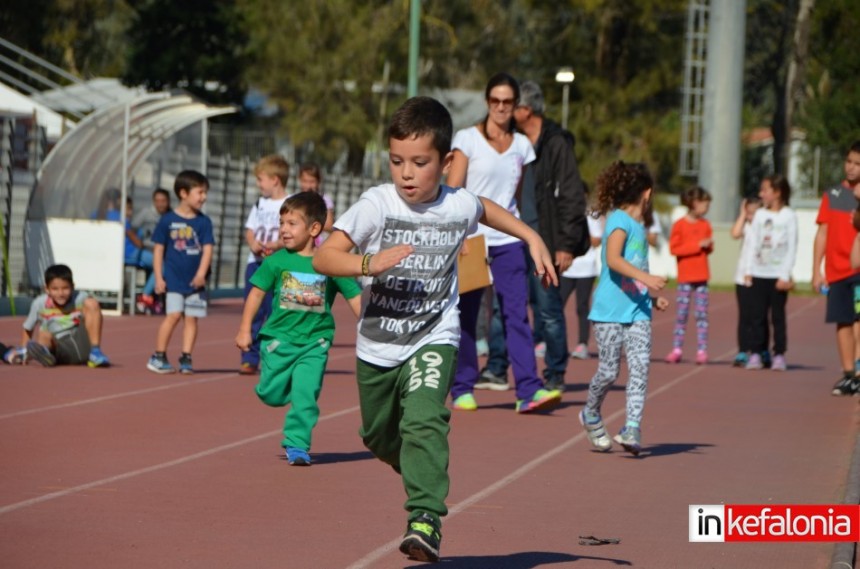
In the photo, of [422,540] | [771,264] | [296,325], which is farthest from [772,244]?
Result: [422,540]

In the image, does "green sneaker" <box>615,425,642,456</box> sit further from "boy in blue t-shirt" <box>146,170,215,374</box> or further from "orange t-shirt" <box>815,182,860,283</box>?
"boy in blue t-shirt" <box>146,170,215,374</box>

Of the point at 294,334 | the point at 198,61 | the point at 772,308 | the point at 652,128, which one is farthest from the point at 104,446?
the point at 652,128

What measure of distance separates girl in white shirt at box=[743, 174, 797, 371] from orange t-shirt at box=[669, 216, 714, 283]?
30.9 inches

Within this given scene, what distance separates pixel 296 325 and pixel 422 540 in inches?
155

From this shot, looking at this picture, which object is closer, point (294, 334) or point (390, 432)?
point (390, 432)

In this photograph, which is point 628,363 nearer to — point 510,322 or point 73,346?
point 510,322

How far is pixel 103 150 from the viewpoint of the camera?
78.4 feet

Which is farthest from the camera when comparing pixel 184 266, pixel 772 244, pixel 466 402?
pixel 772 244

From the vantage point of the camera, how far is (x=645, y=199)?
10.5 m

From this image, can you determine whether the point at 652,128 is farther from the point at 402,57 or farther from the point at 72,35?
the point at 72,35

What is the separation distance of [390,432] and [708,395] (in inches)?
319

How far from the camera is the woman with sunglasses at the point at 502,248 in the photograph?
459 inches

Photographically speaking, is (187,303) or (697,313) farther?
(697,313)

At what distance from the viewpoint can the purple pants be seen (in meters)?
11.8
